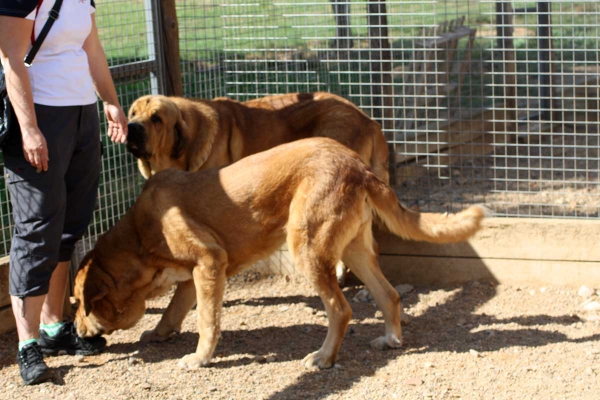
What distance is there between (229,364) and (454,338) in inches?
59.4

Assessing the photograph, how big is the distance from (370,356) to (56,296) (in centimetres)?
203

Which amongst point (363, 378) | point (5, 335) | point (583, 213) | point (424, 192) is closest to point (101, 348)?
point (5, 335)

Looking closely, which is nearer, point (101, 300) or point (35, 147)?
point (35, 147)

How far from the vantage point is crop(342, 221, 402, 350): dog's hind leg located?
5.19 metres

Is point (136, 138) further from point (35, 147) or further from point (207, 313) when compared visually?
point (35, 147)

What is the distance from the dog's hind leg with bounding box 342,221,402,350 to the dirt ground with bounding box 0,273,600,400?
3.8 inches

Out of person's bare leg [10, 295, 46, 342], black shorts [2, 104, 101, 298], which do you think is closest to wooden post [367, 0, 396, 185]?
black shorts [2, 104, 101, 298]

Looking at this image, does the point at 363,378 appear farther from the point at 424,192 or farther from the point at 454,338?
the point at 424,192

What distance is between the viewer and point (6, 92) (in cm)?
418

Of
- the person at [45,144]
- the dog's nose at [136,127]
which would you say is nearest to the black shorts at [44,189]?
the person at [45,144]

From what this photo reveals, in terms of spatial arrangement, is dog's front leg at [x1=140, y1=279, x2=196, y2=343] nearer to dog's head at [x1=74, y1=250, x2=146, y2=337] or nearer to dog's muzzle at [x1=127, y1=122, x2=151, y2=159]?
dog's head at [x1=74, y1=250, x2=146, y2=337]

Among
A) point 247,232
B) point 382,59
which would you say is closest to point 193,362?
point 247,232

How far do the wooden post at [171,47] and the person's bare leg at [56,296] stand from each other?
93.4 inches

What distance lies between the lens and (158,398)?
4.52m
